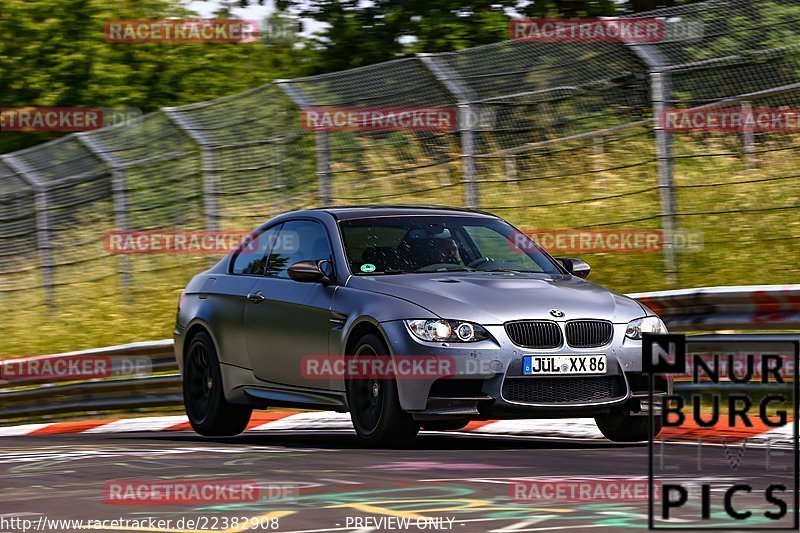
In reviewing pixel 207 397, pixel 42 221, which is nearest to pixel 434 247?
pixel 207 397

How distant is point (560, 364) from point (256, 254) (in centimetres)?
297

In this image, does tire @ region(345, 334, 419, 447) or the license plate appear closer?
the license plate

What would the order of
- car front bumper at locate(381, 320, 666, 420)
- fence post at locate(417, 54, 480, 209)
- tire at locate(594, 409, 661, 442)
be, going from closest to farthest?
car front bumper at locate(381, 320, 666, 420) < tire at locate(594, 409, 661, 442) < fence post at locate(417, 54, 480, 209)

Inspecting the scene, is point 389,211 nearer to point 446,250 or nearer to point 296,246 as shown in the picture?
point 446,250

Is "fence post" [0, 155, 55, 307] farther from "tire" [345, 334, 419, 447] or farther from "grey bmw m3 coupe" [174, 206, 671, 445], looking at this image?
"tire" [345, 334, 419, 447]

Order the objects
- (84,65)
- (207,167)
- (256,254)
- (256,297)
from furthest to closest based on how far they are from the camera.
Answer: (84,65), (207,167), (256,254), (256,297)

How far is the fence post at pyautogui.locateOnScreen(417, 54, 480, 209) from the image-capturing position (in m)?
14.8

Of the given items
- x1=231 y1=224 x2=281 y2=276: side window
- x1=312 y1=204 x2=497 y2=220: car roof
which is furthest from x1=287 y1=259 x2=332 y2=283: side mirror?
x1=231 y1=224 x2=281 y2=276: side window

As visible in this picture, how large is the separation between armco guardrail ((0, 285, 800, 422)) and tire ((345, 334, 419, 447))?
2940mm

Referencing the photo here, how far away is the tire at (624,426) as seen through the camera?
32.8 ft

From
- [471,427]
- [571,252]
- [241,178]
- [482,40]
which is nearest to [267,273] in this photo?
[471,427]

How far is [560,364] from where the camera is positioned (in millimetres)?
9328

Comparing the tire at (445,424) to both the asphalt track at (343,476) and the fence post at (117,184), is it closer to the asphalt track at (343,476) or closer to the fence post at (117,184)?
the asphalt track at (343,476)

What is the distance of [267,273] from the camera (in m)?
11.2
